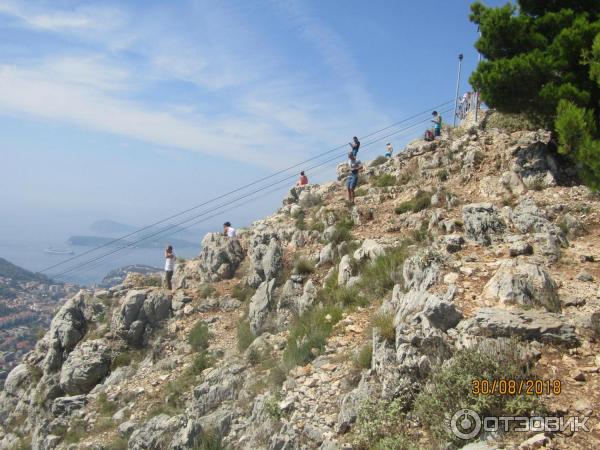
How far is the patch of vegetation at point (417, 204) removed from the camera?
48.1ft

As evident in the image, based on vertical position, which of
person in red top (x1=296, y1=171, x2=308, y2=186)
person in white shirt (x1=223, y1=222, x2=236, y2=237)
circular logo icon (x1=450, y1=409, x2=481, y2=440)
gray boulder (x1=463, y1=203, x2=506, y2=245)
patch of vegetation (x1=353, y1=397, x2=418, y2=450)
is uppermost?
person in red top (x1=296, y1=171, x2=308, y2=186)

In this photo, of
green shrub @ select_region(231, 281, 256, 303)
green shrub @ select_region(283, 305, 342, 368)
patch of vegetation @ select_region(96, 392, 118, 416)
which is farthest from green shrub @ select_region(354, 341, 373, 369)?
patch of vegetation @ select_region(96, 392, 118, 416)

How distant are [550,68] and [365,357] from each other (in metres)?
9.97

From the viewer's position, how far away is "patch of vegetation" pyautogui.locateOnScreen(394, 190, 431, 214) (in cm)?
1465

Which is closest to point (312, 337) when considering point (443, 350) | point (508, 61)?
point (443, 350)

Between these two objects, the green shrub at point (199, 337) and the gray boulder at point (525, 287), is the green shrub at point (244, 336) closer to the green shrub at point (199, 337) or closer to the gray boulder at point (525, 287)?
the green shrub at point (199, 337)

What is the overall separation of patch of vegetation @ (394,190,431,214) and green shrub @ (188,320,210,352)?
→ 8150 mm

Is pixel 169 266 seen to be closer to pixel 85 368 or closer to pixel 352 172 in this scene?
pixel 85 368

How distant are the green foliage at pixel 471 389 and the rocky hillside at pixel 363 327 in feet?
0.08

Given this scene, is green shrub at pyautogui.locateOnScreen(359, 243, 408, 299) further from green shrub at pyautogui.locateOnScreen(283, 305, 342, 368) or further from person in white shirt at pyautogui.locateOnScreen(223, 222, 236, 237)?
person in white shirt at pyautogui.locateOnScreen(223, 222, 236, 237)

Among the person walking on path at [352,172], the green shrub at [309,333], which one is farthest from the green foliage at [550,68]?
the green shrub at [309,333]

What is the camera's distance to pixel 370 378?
23.6 feet

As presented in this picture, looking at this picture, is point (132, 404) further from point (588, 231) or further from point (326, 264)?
point (588, 231)
